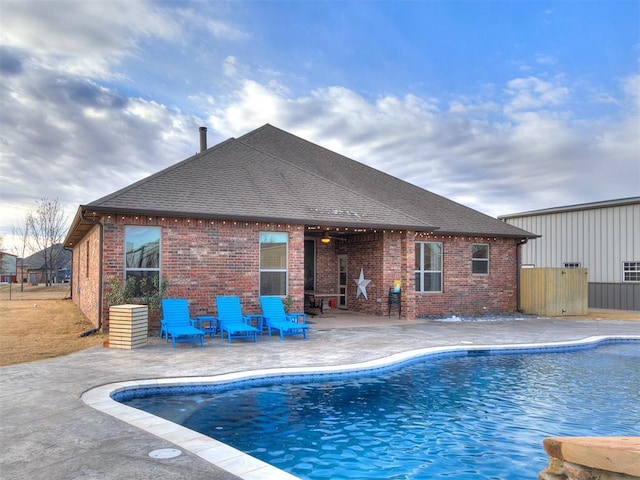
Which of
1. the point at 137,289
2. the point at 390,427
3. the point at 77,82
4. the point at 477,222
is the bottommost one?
the point at 390,427

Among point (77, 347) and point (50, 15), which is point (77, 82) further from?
point (77, 347)

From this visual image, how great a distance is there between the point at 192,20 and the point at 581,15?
35.4ft

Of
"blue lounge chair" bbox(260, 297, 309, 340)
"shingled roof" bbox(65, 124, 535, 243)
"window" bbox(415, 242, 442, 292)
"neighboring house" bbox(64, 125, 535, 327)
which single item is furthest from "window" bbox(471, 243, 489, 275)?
"blue lounge chair" bbox(260, 297, 309, 340)

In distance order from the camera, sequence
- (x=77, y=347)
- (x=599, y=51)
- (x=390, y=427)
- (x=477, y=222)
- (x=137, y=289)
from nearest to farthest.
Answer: (x=390, y=427)
(x=77, y=347)
(x=137, y=289)
(x=599, y=51)
(x=477, y=222)

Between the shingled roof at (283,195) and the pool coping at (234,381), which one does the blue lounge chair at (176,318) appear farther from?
the pool coping at (234,381)

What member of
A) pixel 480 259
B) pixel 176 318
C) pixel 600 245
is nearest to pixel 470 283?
pixel 480 259

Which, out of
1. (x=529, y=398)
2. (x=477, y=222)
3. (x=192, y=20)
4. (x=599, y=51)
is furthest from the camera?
(x=477, y=222)

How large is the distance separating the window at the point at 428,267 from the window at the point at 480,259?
62.1 inches

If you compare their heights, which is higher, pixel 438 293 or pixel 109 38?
pixel 109 38

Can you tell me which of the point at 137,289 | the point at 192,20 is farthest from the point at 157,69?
the point at 137,289

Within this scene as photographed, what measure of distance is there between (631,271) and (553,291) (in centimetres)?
636

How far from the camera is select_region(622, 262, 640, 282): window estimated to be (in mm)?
21172

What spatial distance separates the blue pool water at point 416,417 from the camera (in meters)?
4.80

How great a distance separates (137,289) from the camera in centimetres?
1150
